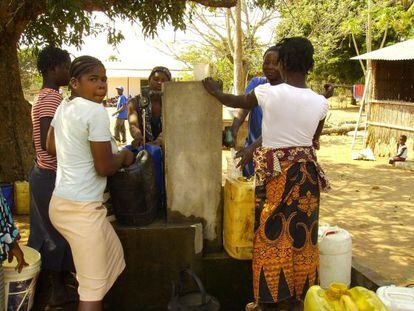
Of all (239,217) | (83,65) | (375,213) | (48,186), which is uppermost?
(83,65)

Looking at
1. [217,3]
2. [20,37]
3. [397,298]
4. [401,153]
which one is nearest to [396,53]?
[401,153]

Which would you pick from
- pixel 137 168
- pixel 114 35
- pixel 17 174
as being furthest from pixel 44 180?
pixel 114 35

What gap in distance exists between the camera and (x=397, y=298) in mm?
2414

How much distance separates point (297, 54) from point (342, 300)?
51.6 inches

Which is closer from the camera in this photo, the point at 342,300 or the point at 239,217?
the point at 342,300

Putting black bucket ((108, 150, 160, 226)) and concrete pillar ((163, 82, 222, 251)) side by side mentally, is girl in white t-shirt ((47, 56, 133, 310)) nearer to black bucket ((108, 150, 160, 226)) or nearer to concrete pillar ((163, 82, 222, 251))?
black bucket ((108, 150, 160, 226))

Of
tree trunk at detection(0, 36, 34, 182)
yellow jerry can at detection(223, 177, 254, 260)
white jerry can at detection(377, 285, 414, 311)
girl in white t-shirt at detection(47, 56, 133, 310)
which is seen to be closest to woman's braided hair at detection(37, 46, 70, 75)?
girl in white t-shirt at detection(47, 56, 133, 310)

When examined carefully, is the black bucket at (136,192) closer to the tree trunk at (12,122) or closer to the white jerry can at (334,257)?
the white jerry can at (334,257)

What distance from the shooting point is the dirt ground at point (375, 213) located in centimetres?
467

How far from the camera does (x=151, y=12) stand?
6695 millimetres

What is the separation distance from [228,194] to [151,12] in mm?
4463

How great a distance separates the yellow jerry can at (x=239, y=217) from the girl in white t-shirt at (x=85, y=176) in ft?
2.81

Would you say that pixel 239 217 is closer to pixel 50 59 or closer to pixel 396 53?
pixel 50 59

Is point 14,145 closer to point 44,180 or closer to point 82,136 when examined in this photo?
point 44,180
